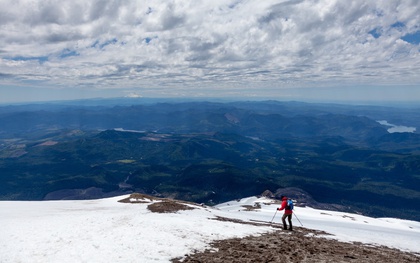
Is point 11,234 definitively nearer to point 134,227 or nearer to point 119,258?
point 134,227

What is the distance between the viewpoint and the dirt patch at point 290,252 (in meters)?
22.0

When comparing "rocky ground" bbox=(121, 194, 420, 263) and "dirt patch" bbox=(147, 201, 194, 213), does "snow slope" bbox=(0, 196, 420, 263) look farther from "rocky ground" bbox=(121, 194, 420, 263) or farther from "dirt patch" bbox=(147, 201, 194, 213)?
"dirt patch" bbox=(147, 201, 194, 213)

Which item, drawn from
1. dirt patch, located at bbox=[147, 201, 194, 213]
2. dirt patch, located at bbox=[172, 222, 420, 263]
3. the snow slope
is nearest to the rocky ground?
dirt patch, located at bbox=[172, 222, 420, 263]

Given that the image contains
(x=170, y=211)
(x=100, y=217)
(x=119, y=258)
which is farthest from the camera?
(x=170, y=211)

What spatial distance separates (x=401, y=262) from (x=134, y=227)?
2559 centimetres

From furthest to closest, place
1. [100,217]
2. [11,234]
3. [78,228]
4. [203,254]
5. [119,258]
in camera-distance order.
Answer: [100,217] → [78,228] → [11,234] → [203,254] → [119,258]

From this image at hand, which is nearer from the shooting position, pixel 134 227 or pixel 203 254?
pixel 203 254

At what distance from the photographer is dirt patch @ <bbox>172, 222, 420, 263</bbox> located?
72.0 ft

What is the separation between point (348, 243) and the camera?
29.5 m

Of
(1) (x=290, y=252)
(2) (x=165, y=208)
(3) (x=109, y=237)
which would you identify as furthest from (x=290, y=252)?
(2) (x=165, y=208)

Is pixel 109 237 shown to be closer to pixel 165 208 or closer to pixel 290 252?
pixel 290 252

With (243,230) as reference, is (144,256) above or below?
above

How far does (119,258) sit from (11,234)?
1363 cm

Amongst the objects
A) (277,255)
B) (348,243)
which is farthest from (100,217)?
(348,243)
